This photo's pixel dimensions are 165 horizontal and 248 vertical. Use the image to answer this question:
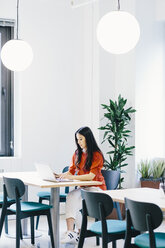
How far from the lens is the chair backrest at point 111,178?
195 inches

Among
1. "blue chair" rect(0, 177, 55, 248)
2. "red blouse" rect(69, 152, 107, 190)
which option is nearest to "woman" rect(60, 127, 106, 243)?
"red blouse" rect(69, 152, 107, 190)

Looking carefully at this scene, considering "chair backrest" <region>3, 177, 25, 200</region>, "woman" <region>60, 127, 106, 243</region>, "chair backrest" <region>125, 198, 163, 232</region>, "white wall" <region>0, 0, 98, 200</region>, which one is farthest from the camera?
"white wall" <region>0, 0, 98, 200</region>

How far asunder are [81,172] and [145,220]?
198cm

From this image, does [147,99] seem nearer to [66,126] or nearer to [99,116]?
[99,116]

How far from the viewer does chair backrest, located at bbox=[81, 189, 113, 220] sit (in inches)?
133

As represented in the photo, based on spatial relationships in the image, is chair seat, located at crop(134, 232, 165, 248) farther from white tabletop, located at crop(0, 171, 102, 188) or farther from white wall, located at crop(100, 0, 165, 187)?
white wall, located at crop(100, 0, 165, 187)

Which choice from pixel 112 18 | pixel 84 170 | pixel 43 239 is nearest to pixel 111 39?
pixel 112 18

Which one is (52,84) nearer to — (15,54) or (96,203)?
(15,54)

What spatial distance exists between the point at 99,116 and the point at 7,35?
1.57 meters

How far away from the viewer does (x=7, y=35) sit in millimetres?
6336

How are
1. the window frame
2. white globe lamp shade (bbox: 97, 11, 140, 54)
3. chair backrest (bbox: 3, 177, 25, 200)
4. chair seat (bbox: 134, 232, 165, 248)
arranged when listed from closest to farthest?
1. chair seat (bbox: 134, 232, 165, 248)
2. white globe lamp shade (bbox: 97, 11, 140, 54)
3. chair backrest (bbox: 3, 177, 25, 200)
4. the window frame

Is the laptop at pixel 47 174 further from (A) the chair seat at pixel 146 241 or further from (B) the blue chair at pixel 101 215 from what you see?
(A) the chair seat at pixel 146 241

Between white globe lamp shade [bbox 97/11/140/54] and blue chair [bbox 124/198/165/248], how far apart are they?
55.2 inches

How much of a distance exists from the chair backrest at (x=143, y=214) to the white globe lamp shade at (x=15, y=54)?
2598 mm
